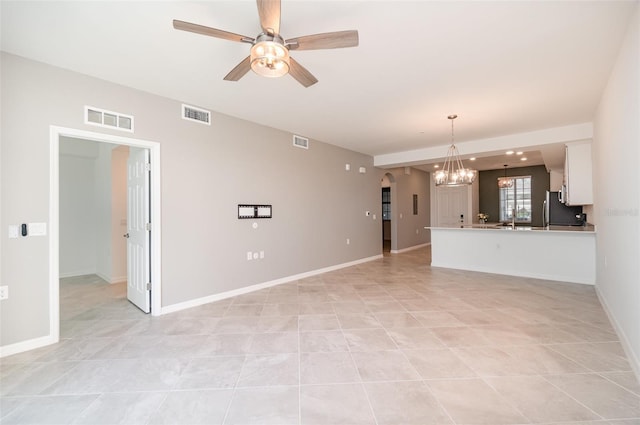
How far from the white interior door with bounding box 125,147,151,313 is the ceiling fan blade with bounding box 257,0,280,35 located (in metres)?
2.58

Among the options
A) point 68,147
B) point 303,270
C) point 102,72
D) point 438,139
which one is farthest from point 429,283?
point 68,147

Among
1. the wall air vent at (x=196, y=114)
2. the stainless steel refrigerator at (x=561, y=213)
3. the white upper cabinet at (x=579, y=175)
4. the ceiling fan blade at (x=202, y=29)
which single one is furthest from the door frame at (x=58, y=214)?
the stainless steel refrigerator at (x=561, y=213)

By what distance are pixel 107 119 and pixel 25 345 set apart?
8.04 feet

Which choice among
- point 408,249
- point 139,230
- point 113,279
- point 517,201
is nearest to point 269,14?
point 139,230

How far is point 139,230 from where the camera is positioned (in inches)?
148

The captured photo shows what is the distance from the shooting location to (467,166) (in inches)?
346

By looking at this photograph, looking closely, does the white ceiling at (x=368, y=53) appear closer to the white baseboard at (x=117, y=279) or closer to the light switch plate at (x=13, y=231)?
the light switch plate at (x=13, y=231)

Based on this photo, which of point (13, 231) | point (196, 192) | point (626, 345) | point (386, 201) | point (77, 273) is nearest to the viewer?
point (626, 345)

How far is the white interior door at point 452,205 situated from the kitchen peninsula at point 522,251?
3.51 meters

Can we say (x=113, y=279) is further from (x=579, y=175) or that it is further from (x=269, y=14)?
(x=579, y=175)

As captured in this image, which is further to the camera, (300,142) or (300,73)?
(300,142)

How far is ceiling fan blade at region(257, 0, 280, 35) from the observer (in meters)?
1.70

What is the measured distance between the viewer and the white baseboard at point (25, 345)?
99.7 inches

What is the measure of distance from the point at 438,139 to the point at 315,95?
337 cm
